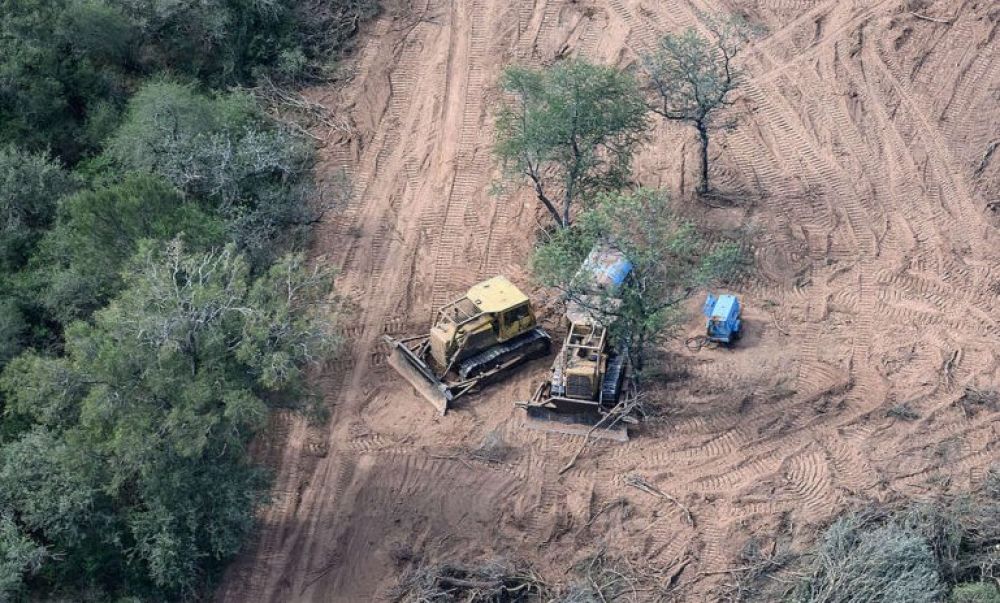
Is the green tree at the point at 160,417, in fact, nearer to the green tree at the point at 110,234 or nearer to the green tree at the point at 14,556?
the green tree at the point at 14,556

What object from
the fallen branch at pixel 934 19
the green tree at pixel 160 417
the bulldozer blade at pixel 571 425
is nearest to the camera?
the green tree at pixel 160 417

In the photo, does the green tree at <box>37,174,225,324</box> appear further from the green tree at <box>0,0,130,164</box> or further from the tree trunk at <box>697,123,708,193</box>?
the tree trunk at <box>697,123,708,193</box>

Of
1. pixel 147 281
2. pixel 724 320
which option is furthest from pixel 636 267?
pixel 147 281

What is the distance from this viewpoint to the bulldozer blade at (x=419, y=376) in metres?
27.7

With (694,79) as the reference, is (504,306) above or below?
below

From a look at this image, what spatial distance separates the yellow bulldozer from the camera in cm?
2769

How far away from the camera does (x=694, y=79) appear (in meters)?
30.3

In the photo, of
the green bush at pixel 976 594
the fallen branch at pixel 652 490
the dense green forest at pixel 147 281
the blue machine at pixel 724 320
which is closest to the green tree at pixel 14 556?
the dense green forest at pixel 147 281

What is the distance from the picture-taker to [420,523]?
25891 millimetres

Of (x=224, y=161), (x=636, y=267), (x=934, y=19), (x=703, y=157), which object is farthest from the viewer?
(x=934, y=19)

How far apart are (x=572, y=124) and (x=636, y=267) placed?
4701 millimetres

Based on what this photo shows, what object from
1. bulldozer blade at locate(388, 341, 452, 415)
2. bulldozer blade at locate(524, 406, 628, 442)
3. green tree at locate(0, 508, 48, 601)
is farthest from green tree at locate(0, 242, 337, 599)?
bulldozer blade at locate(524, 406, 628, 442)

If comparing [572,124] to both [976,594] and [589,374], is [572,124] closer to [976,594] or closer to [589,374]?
[589,374]

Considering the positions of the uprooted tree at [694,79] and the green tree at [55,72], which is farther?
the green tree at [55,72]
